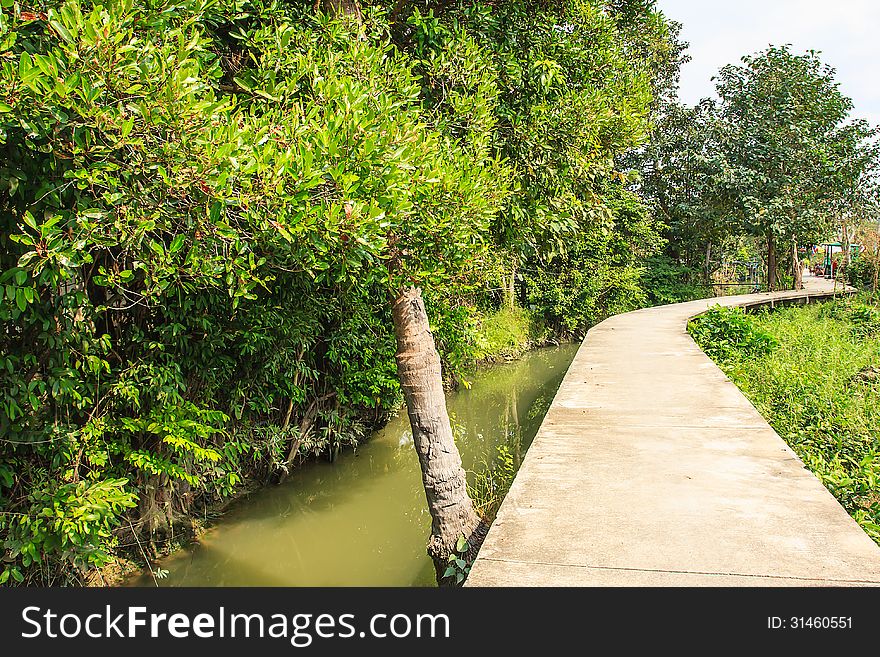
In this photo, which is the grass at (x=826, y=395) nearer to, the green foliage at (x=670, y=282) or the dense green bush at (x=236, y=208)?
the dense green bush at (x=236, y=208)

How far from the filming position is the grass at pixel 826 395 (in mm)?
3897

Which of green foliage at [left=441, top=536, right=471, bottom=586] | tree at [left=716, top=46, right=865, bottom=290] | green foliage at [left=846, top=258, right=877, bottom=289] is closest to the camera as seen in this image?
green foliage at [left=441, top=536, right=471, bottom=586]

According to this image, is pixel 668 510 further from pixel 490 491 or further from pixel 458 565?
pixel 490 491

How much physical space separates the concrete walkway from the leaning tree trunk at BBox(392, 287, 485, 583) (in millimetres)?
797

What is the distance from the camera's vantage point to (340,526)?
5.67m

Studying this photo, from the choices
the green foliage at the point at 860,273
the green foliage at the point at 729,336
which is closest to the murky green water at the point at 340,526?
the green foliage at the point at 729,336

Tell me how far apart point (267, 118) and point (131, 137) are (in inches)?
30.6

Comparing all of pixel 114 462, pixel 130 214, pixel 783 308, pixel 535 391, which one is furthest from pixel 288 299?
pixel 783 308

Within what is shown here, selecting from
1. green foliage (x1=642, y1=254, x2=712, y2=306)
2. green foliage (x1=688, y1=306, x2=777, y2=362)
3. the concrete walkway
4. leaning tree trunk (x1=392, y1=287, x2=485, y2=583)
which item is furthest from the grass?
green foliage (x1=642, y1=254, x2=712, y2=306)

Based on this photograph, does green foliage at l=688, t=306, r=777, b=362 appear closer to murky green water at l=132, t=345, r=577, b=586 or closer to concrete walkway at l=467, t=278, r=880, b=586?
murky green water at l=132, t=345, r=577, b=586

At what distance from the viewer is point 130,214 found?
264 cm

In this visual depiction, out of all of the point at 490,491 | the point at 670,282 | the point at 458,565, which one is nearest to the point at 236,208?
the point at 458,565

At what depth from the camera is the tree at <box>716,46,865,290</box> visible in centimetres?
1822
